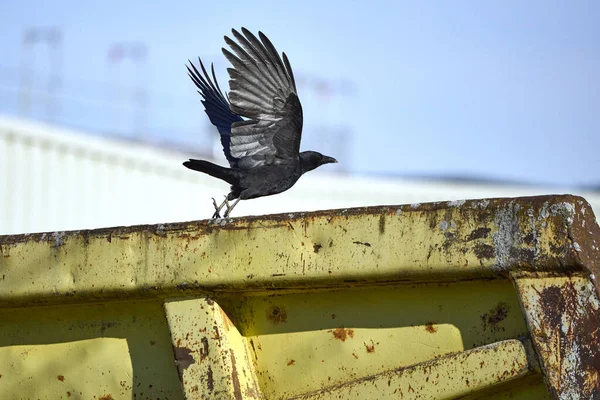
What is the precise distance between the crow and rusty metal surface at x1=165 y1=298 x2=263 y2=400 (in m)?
2.22

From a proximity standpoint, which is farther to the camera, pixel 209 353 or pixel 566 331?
pixel 209 353

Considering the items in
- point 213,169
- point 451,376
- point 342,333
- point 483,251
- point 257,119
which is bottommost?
point 451,376

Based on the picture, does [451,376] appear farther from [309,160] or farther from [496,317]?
[309,160]

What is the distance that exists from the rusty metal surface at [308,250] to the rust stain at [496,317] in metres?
0.09

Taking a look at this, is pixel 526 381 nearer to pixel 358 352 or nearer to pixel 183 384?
pixel 358 352

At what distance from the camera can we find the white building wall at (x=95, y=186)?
1591 centimetres

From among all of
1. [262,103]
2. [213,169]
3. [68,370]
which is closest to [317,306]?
[68,370]

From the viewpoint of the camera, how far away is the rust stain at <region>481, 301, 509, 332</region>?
204 centimetres

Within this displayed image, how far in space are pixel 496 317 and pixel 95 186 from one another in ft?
51.4

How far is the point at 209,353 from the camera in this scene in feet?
7.44

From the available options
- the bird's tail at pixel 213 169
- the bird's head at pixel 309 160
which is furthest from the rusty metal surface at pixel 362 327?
the bird's head at pixel 309 160

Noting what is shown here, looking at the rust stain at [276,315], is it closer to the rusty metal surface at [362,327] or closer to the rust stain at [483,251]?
the rusty metal surface at [362,327]

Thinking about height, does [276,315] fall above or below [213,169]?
below

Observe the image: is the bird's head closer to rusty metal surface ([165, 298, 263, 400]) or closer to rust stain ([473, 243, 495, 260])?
rusty metal surface ([165, 298, 263, 400])
